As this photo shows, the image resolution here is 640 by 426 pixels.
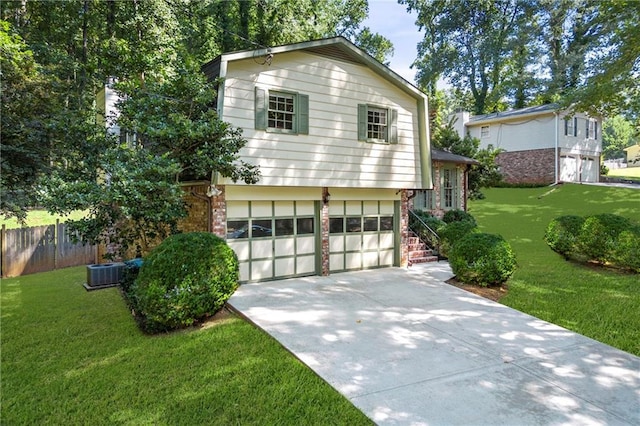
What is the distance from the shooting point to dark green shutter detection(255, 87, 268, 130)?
29.5 feet

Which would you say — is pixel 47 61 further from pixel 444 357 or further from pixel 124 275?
pixel 444 357

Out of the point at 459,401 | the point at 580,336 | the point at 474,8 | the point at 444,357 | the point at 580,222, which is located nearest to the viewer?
the point at 459,401

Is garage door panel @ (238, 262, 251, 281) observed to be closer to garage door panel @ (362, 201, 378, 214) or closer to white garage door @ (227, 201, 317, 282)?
white garage door @ (227, 201, 317, 282)

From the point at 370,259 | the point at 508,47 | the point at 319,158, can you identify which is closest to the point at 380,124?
the point at 319,158

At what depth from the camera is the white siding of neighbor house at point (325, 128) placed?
29.2 ft

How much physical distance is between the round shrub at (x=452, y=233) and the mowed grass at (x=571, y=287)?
183cm

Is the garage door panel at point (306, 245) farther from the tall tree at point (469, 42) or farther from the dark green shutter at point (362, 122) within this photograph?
the tall tree at point (469, 42)

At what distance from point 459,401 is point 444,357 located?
120 cm

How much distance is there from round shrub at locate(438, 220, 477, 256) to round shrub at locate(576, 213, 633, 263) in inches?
113

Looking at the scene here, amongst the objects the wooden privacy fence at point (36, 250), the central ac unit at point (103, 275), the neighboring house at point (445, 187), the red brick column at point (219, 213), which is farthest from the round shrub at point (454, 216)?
the wooden privacy fence at point (36, 250)

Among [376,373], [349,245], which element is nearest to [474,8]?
[349,245]

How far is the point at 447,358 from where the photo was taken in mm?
5434

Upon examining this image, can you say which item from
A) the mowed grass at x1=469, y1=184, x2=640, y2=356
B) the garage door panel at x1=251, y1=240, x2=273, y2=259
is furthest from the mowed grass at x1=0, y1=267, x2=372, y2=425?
the mowed grass at x1=469, y1=184, x2=640, y2=356

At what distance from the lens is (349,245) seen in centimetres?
1135
